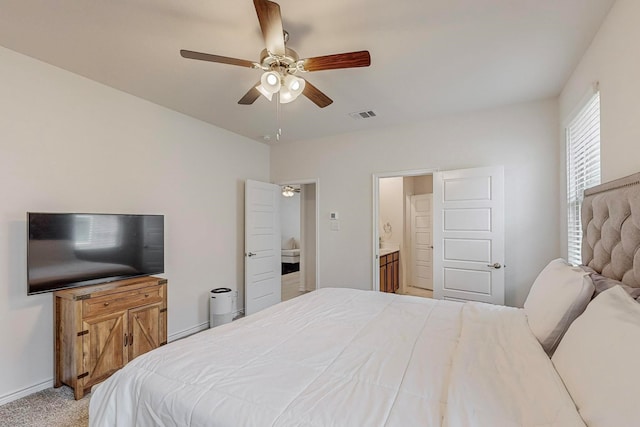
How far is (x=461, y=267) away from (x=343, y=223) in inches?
65.8

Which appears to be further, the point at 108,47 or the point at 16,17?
the point at 108,47

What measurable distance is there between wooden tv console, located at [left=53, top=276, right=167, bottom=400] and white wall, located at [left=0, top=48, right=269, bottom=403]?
0.21 metres

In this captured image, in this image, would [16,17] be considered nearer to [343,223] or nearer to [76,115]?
[76,115]

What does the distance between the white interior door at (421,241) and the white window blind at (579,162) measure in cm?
286

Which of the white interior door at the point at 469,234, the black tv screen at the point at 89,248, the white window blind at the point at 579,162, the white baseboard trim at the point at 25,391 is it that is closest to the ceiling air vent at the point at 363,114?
the white interior door at the point at 469,234

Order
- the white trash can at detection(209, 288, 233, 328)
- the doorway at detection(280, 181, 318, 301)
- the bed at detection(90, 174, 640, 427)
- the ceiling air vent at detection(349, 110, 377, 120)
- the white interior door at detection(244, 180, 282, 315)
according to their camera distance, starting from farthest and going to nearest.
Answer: the doorway at detection(280, 181, 318, 301), the white interior door at detection(244, 180, 282, 315), the white trash can at detection(209, 288, 233, 328), the ceiling air vent at detection(349, 110, 377, 120), the bed at detection(90, 174, 640, 427)

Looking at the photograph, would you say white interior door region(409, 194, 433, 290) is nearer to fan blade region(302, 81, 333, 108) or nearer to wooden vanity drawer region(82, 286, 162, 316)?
fan blade region(302, 81, 333, 108)

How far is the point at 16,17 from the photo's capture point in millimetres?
1936

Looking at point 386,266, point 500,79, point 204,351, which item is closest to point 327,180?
point 386,266

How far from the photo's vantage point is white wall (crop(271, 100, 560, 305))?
321 cm

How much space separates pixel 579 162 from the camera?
8.62ft

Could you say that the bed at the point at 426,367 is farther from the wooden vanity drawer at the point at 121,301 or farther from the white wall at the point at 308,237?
the white wall at the point at 308,237

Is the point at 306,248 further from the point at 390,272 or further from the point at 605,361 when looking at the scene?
the point at 605,361

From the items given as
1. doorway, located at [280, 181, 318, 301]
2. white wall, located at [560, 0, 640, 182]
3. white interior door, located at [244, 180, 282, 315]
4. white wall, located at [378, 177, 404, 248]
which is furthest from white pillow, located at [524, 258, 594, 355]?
white wall, located at [378, 177, 404, 248]
